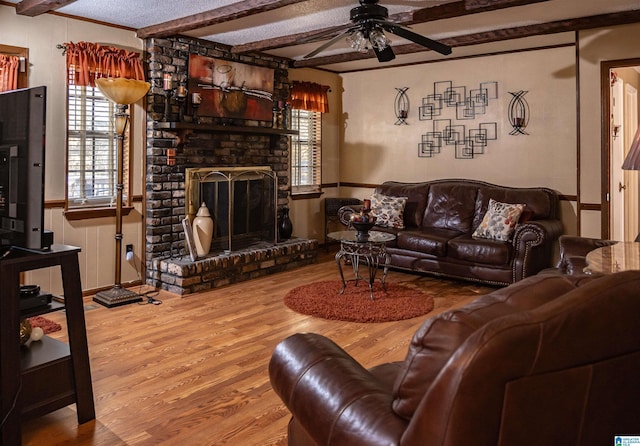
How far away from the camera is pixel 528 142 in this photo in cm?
591

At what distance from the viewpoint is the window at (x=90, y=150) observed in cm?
468

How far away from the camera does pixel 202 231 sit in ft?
17.5

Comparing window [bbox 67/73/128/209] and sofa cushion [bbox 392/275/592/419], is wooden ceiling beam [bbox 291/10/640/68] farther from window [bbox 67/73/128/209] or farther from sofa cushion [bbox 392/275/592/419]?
sofa cushion [bbox 392/275/592/419]

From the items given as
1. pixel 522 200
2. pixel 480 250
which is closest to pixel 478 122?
pixel 522 200

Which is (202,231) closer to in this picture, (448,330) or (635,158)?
(635,158)

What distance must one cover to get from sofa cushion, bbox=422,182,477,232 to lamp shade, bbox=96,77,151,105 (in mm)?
3477

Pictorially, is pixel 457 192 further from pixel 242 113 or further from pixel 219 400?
pixel 219 400

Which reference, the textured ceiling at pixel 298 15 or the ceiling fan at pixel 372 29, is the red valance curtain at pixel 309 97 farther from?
the ceiling fan at pixel 372 29

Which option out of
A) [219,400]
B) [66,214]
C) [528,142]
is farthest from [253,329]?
[528,142]

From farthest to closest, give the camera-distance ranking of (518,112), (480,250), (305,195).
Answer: (305,195) → (518,112) → (480,250)

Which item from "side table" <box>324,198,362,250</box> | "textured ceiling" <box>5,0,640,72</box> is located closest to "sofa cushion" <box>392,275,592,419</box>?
"textured ceiling" <box>5,0,640,72</box>

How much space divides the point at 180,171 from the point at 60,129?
47.2 inches

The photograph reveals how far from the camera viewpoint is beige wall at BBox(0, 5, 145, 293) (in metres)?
4.35

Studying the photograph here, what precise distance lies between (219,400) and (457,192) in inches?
164
